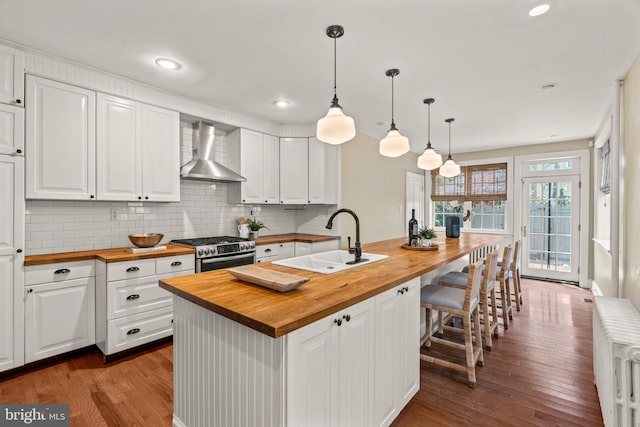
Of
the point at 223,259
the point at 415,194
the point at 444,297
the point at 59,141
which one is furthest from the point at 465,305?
the point at 415,194

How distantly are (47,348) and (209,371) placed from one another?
6.55 feet

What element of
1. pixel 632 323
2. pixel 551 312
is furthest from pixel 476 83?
pixel 551 312

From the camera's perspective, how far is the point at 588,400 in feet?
6.83

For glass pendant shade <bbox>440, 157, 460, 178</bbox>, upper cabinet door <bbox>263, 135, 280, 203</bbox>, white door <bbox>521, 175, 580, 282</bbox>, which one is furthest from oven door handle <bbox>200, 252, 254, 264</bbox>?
white door <bbox>521, 175, 580, 282</bbox>

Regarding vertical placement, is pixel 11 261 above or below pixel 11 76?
below

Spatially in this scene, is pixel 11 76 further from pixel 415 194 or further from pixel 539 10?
pixel 415 194

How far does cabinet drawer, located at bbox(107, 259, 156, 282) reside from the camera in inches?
102

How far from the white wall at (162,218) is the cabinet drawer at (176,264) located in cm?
67

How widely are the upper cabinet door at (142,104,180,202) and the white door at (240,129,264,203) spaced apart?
855mm

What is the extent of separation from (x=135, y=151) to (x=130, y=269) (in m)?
1.17

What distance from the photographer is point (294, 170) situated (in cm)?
457

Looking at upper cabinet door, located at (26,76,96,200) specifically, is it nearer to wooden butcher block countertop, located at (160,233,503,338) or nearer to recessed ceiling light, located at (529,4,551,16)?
wooden butcher block countertop, located at (160,233,503,338)

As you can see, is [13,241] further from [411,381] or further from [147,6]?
[411,381]

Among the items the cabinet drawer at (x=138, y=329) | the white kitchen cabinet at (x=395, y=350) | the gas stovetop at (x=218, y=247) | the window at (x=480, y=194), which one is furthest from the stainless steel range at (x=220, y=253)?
the window at (x=480, y=194)
